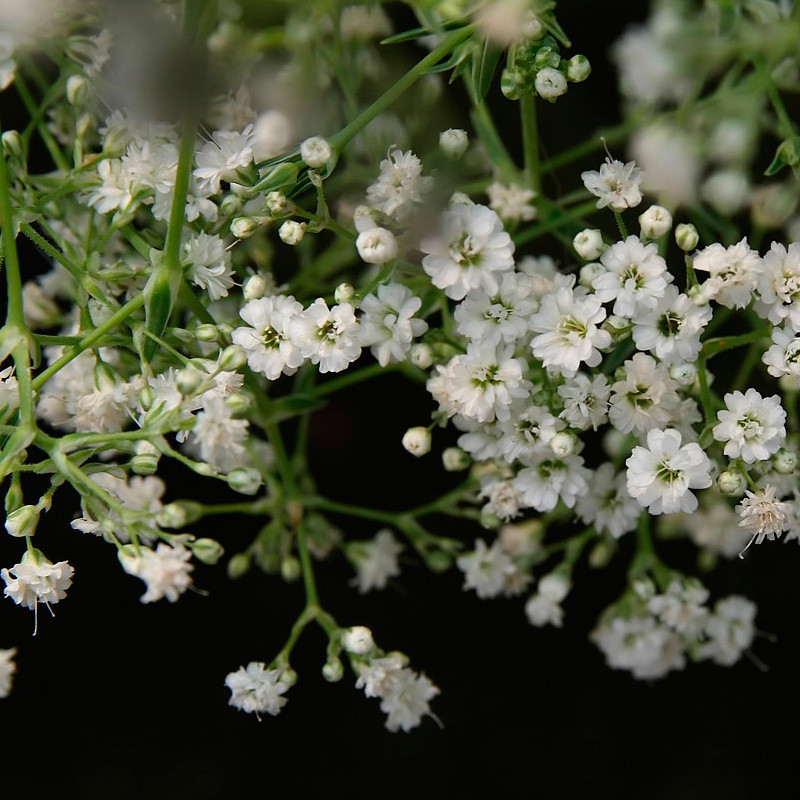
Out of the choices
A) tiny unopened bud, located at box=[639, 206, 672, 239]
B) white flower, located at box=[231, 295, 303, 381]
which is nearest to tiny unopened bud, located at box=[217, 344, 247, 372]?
white flower, located at box=[231, 295, 303, 381]

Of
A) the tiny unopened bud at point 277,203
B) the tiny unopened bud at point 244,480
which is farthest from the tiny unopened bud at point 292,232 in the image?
the tiny unopened bud at point 244,480

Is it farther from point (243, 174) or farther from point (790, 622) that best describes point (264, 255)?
point (790, 622)

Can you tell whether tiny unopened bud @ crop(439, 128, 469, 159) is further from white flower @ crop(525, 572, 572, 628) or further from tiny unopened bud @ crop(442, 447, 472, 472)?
white flower @ crop(525, 572, 572, 628)

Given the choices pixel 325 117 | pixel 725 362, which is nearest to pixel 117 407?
pixel 325 117

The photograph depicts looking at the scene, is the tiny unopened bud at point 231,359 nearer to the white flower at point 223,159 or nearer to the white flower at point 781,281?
the white flower at point 223,159

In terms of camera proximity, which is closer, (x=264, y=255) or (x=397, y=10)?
(x=264, y=255)

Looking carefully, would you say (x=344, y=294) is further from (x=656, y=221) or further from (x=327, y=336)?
(x=656, y=221)

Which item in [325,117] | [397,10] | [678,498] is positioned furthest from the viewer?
[397,10]
